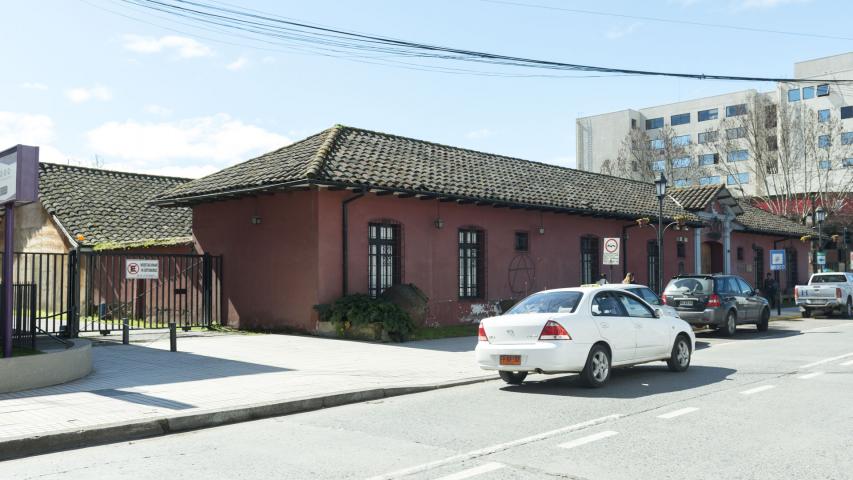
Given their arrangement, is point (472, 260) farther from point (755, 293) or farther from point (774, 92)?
point (774, 92)

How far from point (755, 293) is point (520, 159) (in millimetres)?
10931

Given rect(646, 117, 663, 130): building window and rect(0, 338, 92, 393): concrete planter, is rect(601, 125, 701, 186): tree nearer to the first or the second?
rect(646, 117, 663, 130): building window

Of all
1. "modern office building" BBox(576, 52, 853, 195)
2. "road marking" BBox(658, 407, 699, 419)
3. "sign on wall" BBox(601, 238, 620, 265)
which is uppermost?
"modern office building" BBox(576, 52, 853, 195)

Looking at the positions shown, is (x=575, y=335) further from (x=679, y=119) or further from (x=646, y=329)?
(x=679, y=119)

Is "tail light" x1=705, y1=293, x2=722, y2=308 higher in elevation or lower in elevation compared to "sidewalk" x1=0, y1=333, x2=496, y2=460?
higher

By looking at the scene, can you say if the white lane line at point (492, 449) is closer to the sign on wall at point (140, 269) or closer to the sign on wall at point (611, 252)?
the sign on wall at point (611, 252)

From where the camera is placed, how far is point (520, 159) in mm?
28578

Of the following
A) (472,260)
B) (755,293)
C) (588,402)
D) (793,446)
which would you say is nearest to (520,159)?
(472,260)

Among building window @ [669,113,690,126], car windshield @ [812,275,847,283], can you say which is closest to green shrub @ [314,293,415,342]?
car windshield @ [812,275,847,283]

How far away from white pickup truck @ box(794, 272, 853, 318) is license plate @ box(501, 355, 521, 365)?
21.4 metres

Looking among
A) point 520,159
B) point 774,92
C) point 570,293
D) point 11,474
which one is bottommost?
point 11,474

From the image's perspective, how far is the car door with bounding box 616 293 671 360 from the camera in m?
11.3

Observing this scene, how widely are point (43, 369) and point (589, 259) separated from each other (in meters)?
20.2

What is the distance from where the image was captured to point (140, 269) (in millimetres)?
17000
